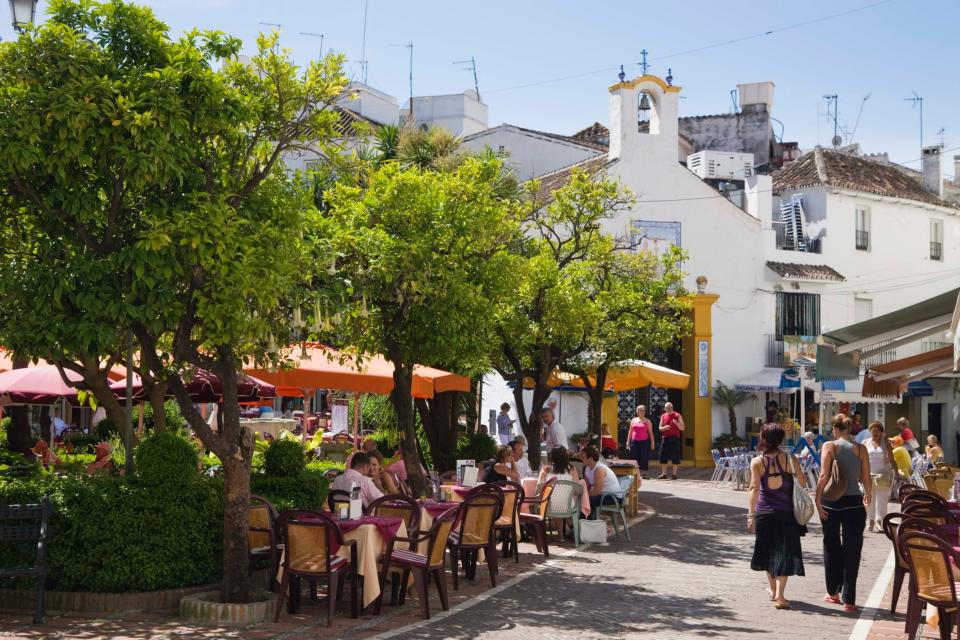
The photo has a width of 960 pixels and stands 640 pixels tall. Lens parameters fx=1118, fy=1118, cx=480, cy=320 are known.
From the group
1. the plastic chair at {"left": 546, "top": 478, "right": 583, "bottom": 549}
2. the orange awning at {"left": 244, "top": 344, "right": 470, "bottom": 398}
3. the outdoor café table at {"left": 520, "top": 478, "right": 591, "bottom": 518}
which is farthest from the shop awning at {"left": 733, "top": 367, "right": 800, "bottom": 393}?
the plastic chair at {"left": 546, "top": 478, "right": 583, "bottom": 549}

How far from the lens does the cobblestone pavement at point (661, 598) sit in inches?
369

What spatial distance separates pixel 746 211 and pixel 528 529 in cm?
2473

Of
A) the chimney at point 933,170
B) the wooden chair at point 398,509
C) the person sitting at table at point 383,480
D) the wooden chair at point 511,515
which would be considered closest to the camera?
the wooden chair at point 398,509

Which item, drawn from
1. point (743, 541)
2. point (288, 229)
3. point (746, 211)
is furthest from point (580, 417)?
point (288, 229)

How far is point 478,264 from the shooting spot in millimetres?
14586

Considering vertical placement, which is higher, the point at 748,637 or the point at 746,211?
the point at 746,211

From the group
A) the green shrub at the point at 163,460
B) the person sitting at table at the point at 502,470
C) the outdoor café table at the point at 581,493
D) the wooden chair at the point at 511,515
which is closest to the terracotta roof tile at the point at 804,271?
the outdoor café table at the point at 581,493

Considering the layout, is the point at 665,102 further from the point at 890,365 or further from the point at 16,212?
the point at 16,212

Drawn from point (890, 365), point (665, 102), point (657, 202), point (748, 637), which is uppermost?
point (665, 102)

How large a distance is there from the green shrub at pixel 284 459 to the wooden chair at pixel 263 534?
44.5 inches

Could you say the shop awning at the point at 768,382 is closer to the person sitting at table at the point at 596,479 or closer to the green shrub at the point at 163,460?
the person sitting at table at the point at 596,479

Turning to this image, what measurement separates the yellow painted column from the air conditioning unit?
26.0 feet

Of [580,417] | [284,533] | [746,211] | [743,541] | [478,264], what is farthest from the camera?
[746,211]

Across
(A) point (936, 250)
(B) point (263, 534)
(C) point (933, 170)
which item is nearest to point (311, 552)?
(B) point (263, 534)
